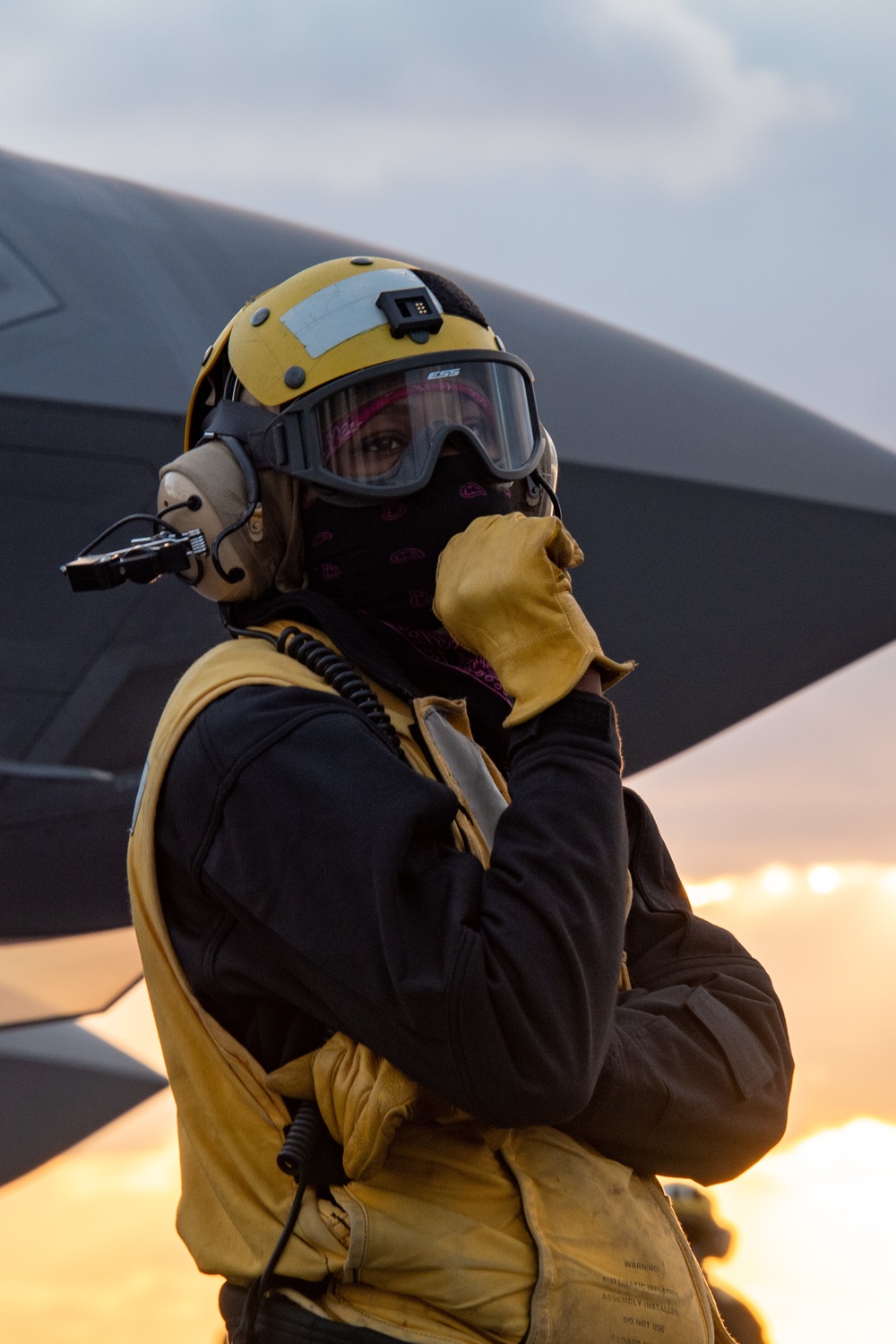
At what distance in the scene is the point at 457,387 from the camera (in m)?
2.23

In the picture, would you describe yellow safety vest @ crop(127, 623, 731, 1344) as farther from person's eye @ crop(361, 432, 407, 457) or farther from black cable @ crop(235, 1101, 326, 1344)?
person's eye @ crop(361, 432, 407, 457)

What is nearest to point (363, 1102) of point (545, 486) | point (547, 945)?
point (547, 945)

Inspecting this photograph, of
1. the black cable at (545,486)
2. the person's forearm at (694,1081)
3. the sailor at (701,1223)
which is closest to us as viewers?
the person's forearm at (694,1081)

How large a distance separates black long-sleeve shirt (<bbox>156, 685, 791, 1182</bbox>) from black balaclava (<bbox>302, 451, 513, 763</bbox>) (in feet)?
1.12

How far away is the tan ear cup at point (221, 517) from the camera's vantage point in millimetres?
2244

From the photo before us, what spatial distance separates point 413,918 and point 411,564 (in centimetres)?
65

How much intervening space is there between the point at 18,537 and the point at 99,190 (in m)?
2.03

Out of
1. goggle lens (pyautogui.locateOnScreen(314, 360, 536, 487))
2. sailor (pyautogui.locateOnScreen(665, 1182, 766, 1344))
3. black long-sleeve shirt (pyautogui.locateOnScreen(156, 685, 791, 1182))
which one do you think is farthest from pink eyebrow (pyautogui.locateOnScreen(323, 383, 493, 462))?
sailor (pyautogui.locateOnScreen(665, 1182, 766, 1344))

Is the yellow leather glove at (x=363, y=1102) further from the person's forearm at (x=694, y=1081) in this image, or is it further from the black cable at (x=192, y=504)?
the black cable at (x=192, y=504)

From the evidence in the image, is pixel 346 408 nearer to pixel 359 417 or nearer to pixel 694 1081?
pixel 359 417

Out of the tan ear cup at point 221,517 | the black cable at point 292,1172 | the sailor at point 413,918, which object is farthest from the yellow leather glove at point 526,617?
the black cable at point 292,1172

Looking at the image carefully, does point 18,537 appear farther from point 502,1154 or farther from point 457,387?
point 502,1154

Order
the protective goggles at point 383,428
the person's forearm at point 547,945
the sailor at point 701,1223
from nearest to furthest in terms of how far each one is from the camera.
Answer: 1. the person's forearm at point 547,945
2. the protective goggles at point 383,428
3. the sailor at point 701,1223

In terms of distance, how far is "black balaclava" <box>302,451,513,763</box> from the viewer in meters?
2.18
